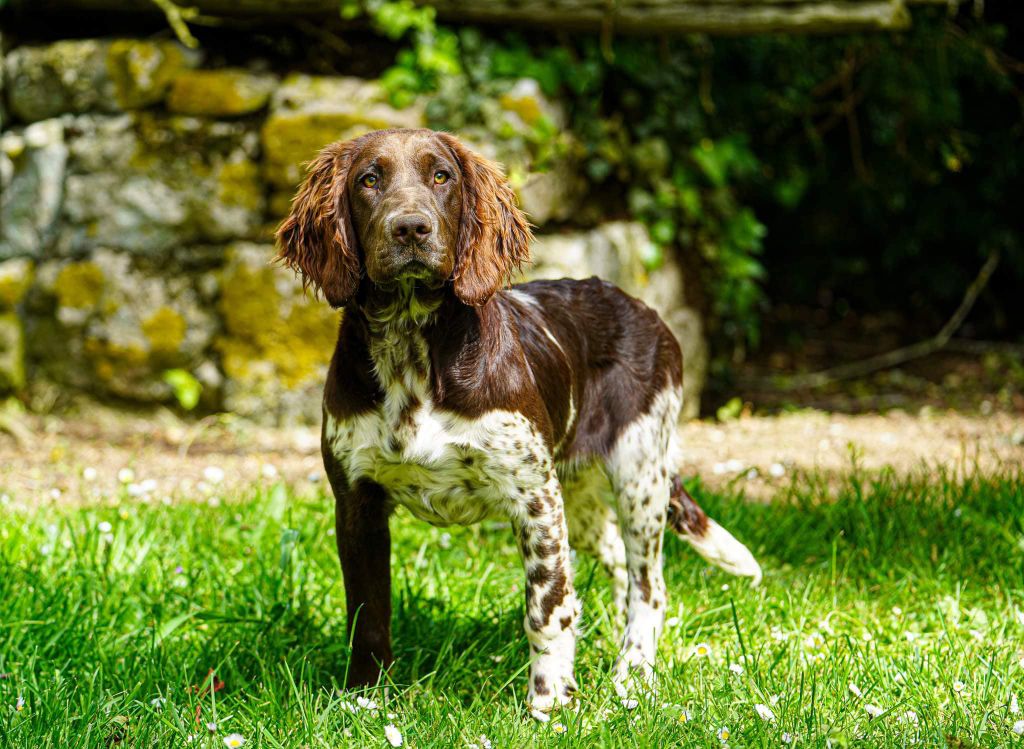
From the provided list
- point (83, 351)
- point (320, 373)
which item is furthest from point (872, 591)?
point (83, 351)

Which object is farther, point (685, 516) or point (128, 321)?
point (128, 321)

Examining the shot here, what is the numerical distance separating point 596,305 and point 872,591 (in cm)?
124

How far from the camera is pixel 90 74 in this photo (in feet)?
20.2

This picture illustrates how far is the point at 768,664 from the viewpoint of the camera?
3113 mm

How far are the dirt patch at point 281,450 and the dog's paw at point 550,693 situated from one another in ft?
4.79

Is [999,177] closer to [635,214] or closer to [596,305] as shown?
[635,214]

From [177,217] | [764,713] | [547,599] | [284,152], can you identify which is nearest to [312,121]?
[284,152]

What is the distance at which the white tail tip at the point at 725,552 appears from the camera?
11.5 feet

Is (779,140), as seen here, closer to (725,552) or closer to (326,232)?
(725,552)

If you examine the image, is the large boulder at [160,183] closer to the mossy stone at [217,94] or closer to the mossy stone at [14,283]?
the mossy stone at [217,94]

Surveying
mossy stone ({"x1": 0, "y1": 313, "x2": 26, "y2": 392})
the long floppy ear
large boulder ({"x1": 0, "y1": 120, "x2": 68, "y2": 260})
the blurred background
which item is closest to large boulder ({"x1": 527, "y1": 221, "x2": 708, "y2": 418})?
the blurred background

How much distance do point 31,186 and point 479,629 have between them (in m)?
4.25

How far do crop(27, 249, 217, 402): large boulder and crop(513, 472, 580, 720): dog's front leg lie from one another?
11.6 ft

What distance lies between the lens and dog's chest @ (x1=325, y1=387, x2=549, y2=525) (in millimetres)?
2881
